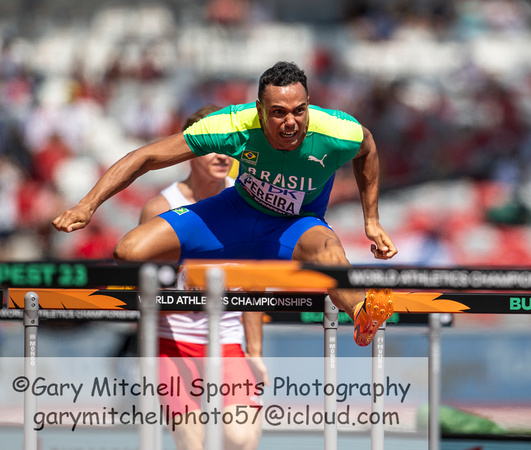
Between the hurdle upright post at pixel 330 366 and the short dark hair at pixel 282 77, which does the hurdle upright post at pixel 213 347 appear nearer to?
the hurdle upright post at pixel 330 366

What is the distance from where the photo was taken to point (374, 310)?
3422 mm

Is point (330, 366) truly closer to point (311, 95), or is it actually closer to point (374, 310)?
point (374, 310)

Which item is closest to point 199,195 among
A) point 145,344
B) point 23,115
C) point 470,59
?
point 145,344

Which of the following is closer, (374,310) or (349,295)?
(374,310)

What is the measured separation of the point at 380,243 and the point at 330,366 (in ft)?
2.69

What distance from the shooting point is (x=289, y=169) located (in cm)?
397

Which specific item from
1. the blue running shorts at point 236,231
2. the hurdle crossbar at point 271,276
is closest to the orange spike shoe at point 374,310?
the hurdle crossbar at point 271,276

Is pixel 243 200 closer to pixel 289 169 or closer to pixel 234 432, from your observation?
pixel 289 169

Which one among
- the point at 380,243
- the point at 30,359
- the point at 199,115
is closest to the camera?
the point at 30,359

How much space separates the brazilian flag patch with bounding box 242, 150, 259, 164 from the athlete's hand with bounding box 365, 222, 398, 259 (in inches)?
28.6

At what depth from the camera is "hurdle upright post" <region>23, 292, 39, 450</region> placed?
3524mm

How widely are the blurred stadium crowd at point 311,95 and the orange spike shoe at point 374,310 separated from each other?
8.24 m

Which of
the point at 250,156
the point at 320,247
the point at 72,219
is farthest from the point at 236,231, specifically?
the point at 72,219

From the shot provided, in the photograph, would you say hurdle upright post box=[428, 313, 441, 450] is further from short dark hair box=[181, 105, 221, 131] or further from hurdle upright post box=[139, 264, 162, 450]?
hurdle upright post box=[139, 264, 162, 450]
